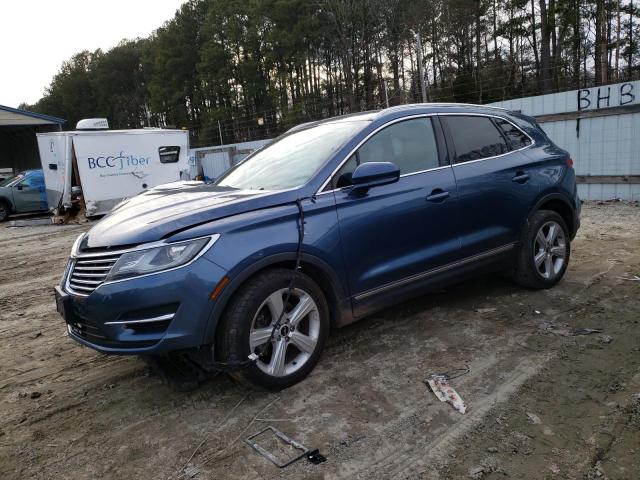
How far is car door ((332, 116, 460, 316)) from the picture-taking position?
3416mm

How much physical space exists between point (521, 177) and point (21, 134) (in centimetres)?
3243

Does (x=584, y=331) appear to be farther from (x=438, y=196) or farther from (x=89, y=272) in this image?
(x=89, y=272)

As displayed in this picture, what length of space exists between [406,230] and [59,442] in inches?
102

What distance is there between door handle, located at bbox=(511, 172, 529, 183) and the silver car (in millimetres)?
15833

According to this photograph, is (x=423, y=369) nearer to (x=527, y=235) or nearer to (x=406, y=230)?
(x=406, y=230)

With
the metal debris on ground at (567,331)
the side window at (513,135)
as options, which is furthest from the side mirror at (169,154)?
the metal debris on ground at (567,331)

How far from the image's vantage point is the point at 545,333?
12.7ft

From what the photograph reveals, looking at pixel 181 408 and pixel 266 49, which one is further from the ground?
pixel 266 49

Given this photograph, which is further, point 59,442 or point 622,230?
point 622,230

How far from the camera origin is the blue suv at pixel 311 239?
110 inches

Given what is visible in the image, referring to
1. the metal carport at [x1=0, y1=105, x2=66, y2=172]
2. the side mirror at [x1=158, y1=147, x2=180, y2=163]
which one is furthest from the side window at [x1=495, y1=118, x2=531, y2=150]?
the metal carport at [x1=0, y1=105, x2=66, y2=172]

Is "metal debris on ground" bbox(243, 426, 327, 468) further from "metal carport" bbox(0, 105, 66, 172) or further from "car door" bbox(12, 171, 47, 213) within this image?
"metal carport" bbox(0, 105, 66, 172)

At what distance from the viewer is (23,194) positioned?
15898mm

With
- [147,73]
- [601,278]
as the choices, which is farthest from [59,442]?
[147,73]
